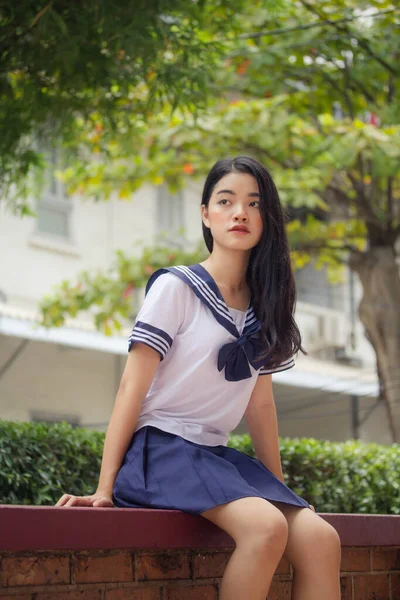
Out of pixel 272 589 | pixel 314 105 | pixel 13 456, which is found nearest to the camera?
pixel 272 589

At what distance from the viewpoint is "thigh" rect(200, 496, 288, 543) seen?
2900mm

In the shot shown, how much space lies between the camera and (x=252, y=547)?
2879 mm

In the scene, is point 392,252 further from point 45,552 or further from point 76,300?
point 45,552

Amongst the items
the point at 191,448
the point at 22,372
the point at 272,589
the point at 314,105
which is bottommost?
the point at 272,589

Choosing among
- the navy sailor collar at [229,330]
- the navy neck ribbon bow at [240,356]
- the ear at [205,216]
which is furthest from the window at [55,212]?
the navy neck ribbon bow at [240,356]

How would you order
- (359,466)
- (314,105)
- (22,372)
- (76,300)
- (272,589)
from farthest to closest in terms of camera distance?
(22,372) → (76,300) → (314,105) → (359,466) → (272,589)

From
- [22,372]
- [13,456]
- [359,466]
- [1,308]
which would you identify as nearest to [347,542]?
[13,456]

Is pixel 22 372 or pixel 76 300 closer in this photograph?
pixel 76 300

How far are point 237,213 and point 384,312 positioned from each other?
23.2ft

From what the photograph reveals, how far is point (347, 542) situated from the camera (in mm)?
3654

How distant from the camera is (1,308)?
40.3 feet

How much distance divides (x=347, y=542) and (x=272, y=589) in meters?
0.32

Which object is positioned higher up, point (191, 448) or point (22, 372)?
point (22, 372)

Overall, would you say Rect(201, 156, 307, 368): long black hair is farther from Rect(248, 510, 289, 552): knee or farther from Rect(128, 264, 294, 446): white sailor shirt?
Rect(248, 510, 289, 552): knee
